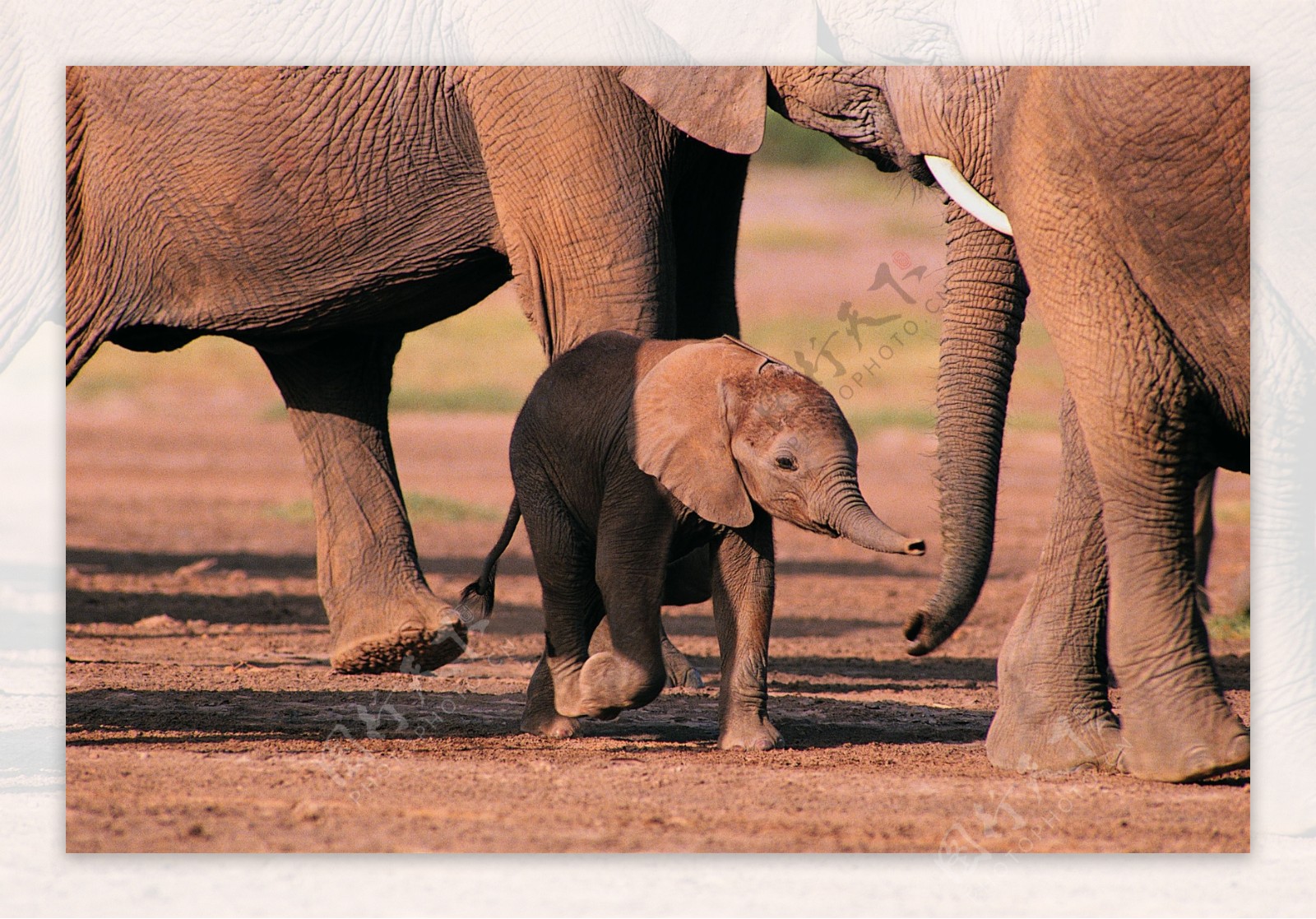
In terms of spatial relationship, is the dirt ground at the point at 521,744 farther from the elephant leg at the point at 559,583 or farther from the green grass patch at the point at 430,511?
the green grass patch at the point at 430,511

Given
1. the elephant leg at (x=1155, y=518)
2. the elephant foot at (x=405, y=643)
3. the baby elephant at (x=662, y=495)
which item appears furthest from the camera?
the elephant foot at (x=405, y=643)

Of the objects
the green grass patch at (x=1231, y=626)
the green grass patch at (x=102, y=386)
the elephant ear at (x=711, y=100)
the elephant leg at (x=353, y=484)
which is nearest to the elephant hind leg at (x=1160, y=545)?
the elephant ear at (x=711, y=100)

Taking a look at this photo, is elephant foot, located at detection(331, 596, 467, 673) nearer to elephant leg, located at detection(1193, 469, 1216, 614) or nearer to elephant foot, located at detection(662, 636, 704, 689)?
elephant foot, located at detection(662, 636, 704, 689)

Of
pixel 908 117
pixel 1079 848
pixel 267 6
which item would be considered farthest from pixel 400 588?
pixel 1079 848

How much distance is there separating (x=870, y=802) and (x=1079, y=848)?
0.48m

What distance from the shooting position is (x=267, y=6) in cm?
541

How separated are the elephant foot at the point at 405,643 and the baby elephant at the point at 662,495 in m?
0.84

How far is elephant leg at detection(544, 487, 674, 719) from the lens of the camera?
15.2ft

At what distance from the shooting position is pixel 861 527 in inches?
176

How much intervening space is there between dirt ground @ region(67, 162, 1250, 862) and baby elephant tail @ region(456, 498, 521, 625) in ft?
0.93

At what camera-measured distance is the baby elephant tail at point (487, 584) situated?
5.32 m

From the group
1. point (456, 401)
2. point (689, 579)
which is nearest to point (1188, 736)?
point (689, 579)

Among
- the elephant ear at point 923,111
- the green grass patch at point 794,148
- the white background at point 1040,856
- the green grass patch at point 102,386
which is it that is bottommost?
the white background at point 1040,856

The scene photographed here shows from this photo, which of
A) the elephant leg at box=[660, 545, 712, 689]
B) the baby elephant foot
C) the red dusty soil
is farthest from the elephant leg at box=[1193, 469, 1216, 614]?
the baby elephant foot
